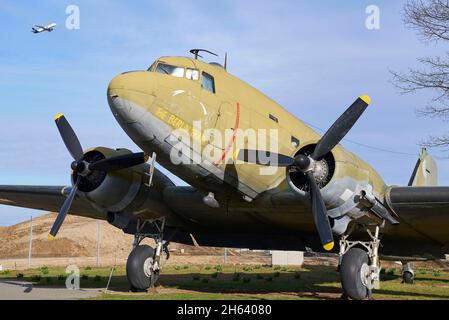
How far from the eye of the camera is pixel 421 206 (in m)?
14.0

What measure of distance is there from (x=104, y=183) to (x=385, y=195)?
791 centimetres

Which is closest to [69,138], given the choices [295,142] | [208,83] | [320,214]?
[208,83]

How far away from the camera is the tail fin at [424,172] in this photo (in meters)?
20.4

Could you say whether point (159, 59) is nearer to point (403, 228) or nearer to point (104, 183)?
point (104, 183)

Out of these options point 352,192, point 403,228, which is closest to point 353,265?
point 352,192

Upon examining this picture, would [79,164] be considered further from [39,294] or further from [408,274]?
[408,274]

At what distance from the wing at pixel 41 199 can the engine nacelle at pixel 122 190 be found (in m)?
1.96

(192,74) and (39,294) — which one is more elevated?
(192,74)

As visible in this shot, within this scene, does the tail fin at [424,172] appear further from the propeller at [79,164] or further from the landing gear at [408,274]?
the propeller at [79,164]

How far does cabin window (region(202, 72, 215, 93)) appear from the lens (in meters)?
13.4

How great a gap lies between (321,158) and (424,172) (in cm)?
952

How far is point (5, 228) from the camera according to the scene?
2499 inches

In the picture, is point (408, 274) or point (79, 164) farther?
point (408, 274)

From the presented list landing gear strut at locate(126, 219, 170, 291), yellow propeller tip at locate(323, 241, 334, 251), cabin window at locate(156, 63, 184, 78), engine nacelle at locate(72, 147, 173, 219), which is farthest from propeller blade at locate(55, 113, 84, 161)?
yellow propeller tip at locate(323, 241, 334, 251)
